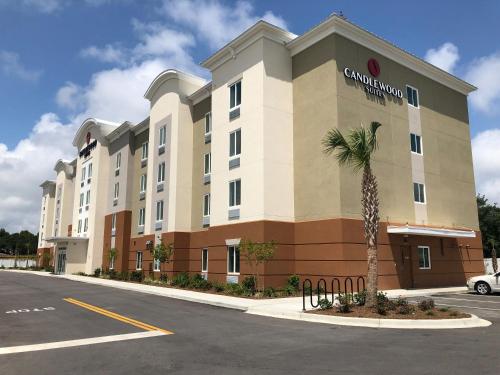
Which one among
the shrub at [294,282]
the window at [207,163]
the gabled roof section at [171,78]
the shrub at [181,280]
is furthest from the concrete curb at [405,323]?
the gabled roof section at [171,78]

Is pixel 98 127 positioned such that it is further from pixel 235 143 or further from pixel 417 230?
pixel 417 230

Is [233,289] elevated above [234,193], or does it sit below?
below

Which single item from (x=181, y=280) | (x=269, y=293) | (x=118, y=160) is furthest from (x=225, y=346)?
(x=118, y=160)

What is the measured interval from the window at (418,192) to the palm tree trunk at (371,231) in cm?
1216

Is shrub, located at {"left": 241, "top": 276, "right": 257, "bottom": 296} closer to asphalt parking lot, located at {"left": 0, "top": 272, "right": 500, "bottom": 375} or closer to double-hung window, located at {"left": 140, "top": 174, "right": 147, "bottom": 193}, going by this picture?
asphalt parking lot, located at {"left": 0, "top": 272, "right": 500, "bottom": 375}

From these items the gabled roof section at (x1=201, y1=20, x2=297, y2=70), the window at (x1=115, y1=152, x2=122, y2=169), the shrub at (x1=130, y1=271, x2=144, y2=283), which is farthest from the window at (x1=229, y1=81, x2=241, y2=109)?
the window at (x1=115, y1=152, x2=122, y2=169)

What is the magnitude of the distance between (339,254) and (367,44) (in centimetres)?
1250

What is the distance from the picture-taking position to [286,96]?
86.1ft

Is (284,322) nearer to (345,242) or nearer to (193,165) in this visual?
(345,242)

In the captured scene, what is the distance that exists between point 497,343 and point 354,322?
4099 millimetres

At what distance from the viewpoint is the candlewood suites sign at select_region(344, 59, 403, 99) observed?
24569 mm

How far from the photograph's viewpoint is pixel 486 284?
22453 mm

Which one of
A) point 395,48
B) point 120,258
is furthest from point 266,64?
point 120,258

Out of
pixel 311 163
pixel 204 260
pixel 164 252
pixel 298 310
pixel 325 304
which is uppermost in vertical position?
pixel 311 163
